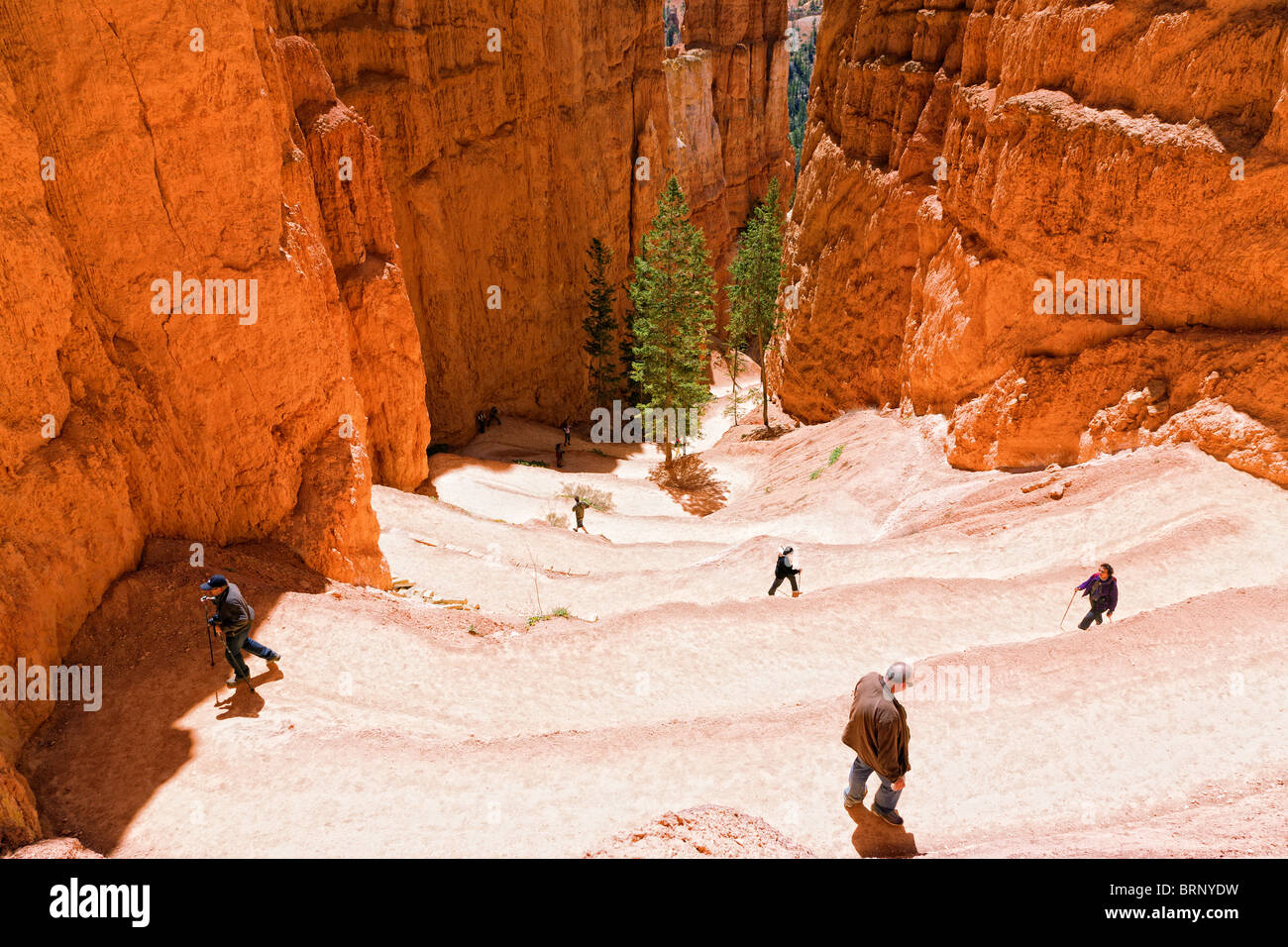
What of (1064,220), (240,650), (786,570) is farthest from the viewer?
(1064,220)

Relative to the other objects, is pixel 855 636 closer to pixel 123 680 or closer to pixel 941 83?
pixel 123 680

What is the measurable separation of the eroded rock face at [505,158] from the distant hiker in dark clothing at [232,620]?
23723 mm

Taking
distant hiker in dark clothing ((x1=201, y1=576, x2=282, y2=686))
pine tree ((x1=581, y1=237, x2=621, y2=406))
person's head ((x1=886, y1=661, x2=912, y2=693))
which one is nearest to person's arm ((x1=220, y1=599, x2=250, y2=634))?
distant hiker in dark clothing ((x1=201, y1=576, x2=282, y2=686))

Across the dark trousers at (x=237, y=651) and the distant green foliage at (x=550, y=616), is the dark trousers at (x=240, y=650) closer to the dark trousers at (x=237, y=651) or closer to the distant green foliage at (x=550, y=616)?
the dark trousers at (x=237, y=651)

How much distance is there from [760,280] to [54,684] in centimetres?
3263

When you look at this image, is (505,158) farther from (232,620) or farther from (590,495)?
(232,620)

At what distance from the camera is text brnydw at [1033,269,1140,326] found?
1788 cm

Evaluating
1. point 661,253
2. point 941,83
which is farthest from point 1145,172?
point 661,253

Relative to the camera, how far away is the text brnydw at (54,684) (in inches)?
327

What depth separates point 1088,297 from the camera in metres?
18.8

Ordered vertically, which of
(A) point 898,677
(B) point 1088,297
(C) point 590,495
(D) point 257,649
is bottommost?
(C) point 590,495

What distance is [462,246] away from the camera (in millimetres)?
33531


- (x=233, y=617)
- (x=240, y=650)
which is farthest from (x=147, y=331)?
(x=240, y=650)
